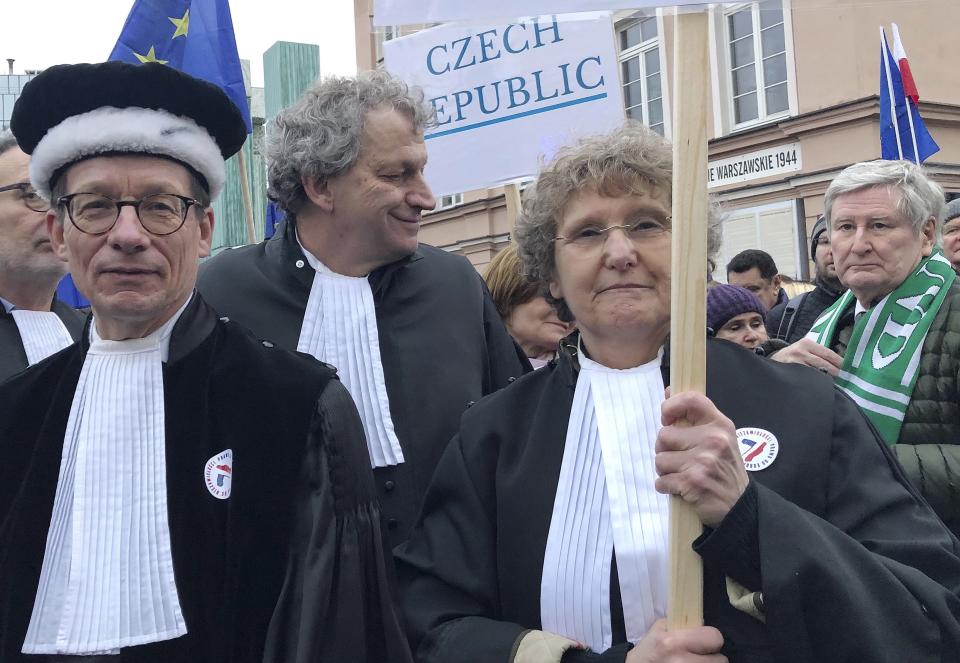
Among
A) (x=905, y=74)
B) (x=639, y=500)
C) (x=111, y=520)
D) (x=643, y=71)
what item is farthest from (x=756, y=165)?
(x=111, y=520)

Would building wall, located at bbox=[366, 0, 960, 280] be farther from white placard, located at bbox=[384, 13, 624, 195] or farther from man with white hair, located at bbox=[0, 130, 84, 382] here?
man with white hair, located at bbox=[0, 130, 84, 382]

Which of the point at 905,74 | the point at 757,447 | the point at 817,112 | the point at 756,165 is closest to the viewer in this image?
the point at 757,447

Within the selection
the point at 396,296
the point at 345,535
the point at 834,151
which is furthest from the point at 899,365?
the point at 834,151

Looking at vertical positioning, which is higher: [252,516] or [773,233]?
[773,233]

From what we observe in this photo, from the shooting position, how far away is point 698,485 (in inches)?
66.2

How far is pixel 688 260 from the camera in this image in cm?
170

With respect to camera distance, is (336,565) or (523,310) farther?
(523,310)

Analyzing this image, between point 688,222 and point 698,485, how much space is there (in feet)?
1.40

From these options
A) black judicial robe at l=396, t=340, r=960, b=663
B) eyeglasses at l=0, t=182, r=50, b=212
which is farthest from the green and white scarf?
eyeglasses at l=0, t=182, r=50, b=212

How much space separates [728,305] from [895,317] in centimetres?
104

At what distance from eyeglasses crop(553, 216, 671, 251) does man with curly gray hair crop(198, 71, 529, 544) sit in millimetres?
802

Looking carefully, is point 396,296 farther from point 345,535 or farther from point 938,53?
point 938,53

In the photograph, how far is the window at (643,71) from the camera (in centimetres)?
1349

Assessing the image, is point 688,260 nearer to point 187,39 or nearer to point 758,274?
point 187,39
